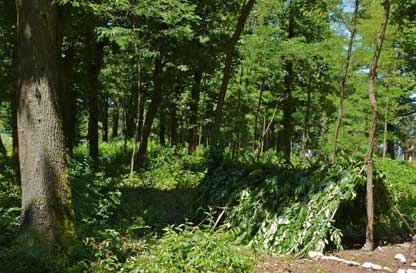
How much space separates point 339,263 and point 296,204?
135 centimetres

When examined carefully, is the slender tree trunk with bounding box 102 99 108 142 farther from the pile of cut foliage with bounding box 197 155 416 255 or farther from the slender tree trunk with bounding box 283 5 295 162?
the pile of cut foliage with bounding box 197 155 416 255

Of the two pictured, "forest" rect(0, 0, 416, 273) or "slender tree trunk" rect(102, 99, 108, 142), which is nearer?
"forest" rect(0, 0, 416, 273)

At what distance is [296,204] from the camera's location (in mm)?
7129

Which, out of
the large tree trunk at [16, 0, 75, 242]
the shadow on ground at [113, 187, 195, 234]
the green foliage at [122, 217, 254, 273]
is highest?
the large tree trunk at [16, 0, 75, 242]

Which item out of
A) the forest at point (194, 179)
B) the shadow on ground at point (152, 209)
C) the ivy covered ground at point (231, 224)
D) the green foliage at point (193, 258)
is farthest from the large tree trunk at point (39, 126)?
the shadow on ground at point (152, 209)

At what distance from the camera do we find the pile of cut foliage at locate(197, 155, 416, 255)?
21.8 feet

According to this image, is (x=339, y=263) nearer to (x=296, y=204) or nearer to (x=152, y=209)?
(x=296, y=204)

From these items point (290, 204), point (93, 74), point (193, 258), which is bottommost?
point (193, 258)

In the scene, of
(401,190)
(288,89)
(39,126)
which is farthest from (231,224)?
(288,89)

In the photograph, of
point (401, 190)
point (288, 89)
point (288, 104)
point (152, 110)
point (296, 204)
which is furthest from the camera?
point (288, 104)

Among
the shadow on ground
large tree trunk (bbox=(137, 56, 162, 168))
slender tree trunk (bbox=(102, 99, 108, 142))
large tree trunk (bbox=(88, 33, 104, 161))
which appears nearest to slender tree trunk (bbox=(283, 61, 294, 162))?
large tree trunk (bbox=(137, 56, 162, 168))

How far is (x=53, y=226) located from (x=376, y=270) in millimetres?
4278

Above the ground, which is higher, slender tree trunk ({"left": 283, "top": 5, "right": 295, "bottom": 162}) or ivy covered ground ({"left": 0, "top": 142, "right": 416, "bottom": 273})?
slender tree trunk ({"left": 283, "top": 5, "right": 295, "bottom": 162})

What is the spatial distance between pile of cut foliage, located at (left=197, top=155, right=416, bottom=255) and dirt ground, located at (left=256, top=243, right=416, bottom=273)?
30 cm
